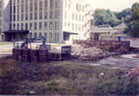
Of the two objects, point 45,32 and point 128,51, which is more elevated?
point 45,32

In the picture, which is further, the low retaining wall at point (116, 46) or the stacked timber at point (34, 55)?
the low retaining wall at point (116, 46)

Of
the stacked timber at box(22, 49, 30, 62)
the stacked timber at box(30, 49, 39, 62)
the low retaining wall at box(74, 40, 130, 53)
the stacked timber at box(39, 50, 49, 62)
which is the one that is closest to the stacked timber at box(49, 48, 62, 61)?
the stacked timber at box(39, 50, 49, 62)

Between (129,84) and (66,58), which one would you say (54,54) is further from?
(129,84)

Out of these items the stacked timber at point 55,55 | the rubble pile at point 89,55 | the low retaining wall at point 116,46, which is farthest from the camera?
the low retaining wall at point 116,46

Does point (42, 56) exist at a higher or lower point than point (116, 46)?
lower

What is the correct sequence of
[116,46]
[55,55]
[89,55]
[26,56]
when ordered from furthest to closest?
[116,46]
[89,55]
[55,55]
[26,56]

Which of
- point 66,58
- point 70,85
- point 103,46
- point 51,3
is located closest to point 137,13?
point 103,46

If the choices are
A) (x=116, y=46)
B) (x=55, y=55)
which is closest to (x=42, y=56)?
(x=55, y=55)

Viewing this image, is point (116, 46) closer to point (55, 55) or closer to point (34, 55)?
point (55, 55)

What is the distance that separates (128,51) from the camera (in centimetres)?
2098

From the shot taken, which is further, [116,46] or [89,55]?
[116,46]

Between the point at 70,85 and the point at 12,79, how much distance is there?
2.88 metres

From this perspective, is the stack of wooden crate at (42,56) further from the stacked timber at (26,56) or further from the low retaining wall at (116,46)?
the low retaining wall at (116,46)

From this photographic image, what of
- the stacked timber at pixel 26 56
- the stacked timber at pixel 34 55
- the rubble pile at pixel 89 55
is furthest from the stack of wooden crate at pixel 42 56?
the rubble pile at pixel 89 55
